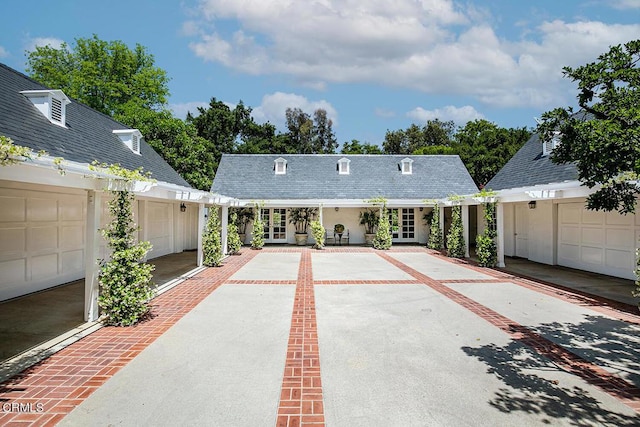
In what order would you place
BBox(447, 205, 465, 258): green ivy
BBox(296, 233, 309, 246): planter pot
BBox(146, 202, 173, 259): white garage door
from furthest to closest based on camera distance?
BBox(296, 233, 309, 246): planter pot < BBox(447, 205, 465, 258): green ivy < BBox(146, 202, 173, 259): white garage door

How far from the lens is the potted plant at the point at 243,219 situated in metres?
18.6

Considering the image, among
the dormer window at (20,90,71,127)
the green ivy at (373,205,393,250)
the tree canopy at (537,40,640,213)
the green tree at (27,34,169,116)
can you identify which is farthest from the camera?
the green tree at (27,34,169,116)

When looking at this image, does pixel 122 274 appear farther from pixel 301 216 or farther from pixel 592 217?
pixel 301 216

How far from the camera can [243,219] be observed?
61.7 ft

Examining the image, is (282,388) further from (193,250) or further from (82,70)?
(82,70)

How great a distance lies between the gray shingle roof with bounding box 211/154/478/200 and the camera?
741 inches

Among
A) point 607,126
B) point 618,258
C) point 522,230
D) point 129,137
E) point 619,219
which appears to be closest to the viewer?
point 607,126

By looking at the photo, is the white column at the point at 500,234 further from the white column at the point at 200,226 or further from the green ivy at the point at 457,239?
the white column at the point at 200,226

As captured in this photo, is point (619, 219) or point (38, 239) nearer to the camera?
point (38, 239)

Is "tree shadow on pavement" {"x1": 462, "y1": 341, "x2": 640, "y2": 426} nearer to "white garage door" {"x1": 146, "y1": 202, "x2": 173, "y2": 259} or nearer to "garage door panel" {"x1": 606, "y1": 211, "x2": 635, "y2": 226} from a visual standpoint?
"garage door panel" {"x1": 606, "y1": 211, "x2": 635, "y2": 226}

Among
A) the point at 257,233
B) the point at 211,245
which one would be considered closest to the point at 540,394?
the point at 211,245

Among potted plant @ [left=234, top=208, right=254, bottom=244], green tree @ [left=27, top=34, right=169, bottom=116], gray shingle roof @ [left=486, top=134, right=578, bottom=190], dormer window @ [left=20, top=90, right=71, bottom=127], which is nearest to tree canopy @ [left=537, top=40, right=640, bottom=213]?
gray shingle roof @ [left=486, top=134, right=578, bottom=190]

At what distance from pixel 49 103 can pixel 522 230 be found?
54.3 ft

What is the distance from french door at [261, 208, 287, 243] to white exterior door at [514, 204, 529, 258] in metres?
11.4
